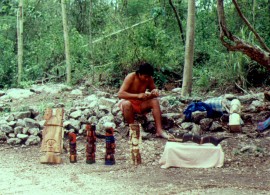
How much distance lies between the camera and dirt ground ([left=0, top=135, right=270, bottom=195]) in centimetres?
433

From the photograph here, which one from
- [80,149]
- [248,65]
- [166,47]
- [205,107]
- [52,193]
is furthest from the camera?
[166,47]

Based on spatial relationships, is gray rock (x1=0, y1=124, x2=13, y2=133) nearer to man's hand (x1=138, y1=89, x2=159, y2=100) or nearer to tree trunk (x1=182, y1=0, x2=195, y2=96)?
man's hand (x1=138, y1=89, x2=159, y2=100)

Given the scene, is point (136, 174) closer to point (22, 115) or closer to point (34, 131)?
point (34, 131)

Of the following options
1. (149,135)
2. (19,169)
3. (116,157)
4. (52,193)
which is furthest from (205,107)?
(52,193)

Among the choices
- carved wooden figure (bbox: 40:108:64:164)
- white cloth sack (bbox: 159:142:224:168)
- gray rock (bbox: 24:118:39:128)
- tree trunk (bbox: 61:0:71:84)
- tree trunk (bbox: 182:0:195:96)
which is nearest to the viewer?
white cloth sack (bbox: 159:142:224:168)

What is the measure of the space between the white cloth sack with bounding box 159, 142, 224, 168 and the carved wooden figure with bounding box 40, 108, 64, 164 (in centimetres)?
127

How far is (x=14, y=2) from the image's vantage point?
15.0 m

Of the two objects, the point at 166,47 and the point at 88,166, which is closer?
the point at 88,166

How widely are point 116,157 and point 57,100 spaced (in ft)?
14.5

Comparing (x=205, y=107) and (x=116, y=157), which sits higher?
(x=205, y=107)

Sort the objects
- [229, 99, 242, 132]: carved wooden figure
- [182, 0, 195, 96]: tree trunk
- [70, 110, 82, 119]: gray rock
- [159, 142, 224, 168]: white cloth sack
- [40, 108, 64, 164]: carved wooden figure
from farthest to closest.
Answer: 1. [182, 0, 195, 96]: tree trunk
2. [70, 110, 82, 119]: gray rock
3. [229, 99, 242, 132]: carved wooden figure
4. [40, 108, 64, 164]: carved wooden figure
5. [159, 142, 224, 168]: white cloth sack

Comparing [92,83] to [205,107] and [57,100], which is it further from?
[205,107]

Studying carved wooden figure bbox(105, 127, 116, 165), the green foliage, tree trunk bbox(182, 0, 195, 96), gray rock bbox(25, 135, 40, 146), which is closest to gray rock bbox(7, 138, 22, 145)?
gray rock bbox(25, 135, 40, 146)

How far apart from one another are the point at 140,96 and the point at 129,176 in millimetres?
1846
